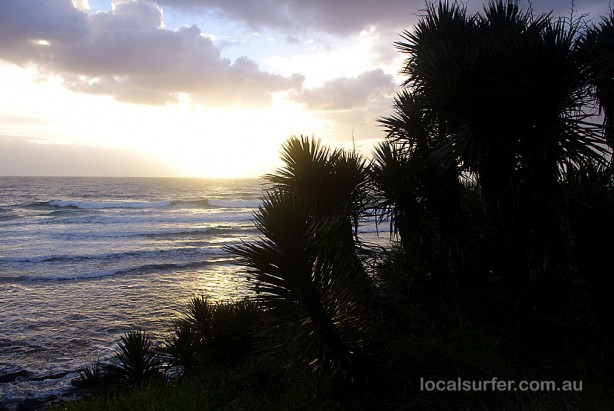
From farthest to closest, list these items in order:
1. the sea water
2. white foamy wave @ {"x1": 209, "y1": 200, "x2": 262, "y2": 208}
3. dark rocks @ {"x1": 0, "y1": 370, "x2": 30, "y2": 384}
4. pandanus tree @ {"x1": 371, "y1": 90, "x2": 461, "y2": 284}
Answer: white foamy wave @ {"x1": 209, "y1": 200, "x2": 262, "y2": 208} < the sea water < dark rocks @ {"x1": 0, "y1": 370, "x2": 30, "y2": 384} < pandanus tree @ {"x1": 371, "y1": 90, "x2": 461, "y2": 284}

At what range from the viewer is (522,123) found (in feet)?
18.6

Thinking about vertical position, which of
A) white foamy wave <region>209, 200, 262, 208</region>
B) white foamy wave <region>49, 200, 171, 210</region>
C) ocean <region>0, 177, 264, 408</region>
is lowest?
ocean <region>0, 177, 264, 408</region>

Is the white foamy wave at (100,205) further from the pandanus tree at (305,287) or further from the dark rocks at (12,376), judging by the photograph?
the pandanus tree at (305,287)

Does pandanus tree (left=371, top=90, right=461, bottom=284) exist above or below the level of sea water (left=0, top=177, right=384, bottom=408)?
above

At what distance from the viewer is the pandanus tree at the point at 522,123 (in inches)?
218

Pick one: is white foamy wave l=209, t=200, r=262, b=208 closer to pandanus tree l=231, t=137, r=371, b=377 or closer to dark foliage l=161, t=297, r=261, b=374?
dark foliage l=161, t=297, r=261, b=374

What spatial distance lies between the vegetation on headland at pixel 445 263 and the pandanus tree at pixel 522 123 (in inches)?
0.9

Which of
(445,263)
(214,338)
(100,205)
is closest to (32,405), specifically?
(214,338)

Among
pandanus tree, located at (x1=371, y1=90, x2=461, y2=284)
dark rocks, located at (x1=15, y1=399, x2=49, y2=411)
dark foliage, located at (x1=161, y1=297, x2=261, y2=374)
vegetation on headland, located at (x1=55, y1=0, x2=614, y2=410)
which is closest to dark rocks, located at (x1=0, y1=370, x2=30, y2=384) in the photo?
dark rocks, located at (x1=15, y1=399, x2=49, y2=411)

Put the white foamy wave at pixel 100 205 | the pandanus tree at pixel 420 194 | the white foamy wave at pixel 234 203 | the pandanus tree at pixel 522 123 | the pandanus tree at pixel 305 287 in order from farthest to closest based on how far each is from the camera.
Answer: the white foamy wave at pixel 234 203 < the white foamy wave at pixel 100 205 < the pandanus tree at pixel 420 194 < the pandanus tree at pixel 522 123 < the pandanus tree at pixel 305 287

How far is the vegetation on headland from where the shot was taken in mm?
4594

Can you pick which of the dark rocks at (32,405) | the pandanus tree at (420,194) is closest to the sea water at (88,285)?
the dark rocks at (32,405)

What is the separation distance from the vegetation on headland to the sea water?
101cm

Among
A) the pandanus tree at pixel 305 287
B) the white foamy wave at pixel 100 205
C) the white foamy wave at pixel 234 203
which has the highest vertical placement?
the pandanus tree at pixel 305 287
